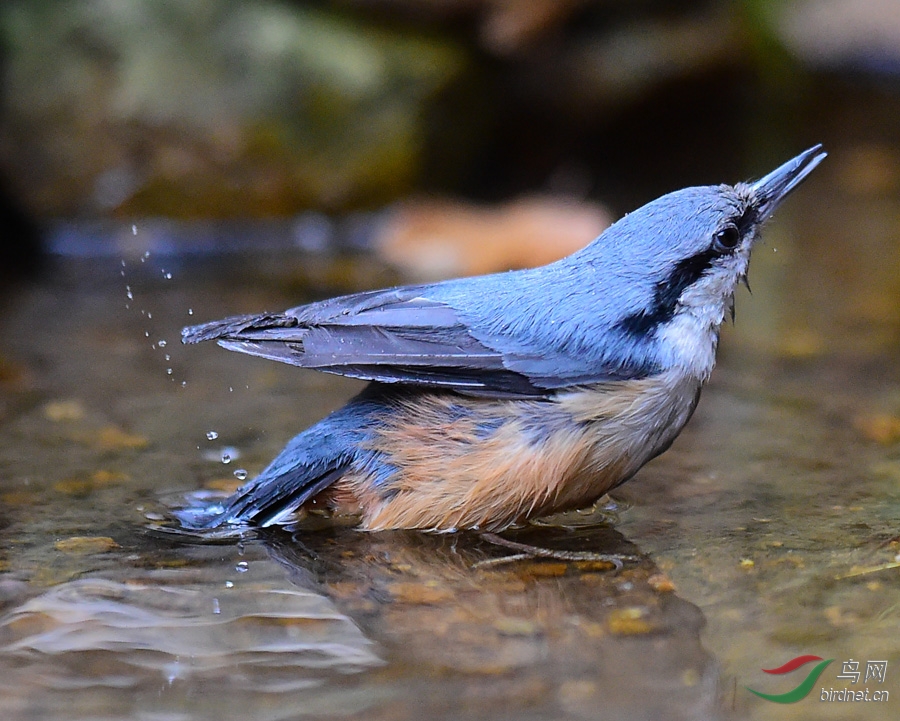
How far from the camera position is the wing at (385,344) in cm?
332

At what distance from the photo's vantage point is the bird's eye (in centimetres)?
339

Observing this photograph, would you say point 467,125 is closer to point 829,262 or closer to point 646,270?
point 829,262

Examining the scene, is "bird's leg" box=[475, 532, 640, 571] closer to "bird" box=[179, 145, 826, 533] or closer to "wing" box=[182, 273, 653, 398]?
"bird" box=[179, 145, 826, 533]

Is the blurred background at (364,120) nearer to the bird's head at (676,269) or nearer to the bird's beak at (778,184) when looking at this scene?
the bird's beak at (778,184)

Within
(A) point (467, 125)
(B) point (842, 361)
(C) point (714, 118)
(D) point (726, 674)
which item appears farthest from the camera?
(C) point (714, 118)

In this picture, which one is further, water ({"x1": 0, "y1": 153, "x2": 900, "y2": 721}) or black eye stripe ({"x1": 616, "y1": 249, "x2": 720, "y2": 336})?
black eye stripe ({"x1": 616, "y1": 249, "x2": 720, "y2": 336})

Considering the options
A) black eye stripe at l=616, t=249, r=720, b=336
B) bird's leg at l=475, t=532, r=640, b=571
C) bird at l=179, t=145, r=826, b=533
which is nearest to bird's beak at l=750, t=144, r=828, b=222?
bird at l=179, t=145, r=826, b=533

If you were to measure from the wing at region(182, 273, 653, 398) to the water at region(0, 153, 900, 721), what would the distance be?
502 mm

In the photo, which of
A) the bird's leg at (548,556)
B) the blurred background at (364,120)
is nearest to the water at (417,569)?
the bird's leg at (548,556)

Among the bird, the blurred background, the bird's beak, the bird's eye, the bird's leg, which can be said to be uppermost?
the blurred background

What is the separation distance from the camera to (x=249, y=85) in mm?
6988

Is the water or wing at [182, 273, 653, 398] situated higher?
wing at [182, 273, 653, 398]

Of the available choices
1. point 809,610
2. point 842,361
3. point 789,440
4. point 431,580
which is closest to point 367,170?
point 842,361

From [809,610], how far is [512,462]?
95 cm
